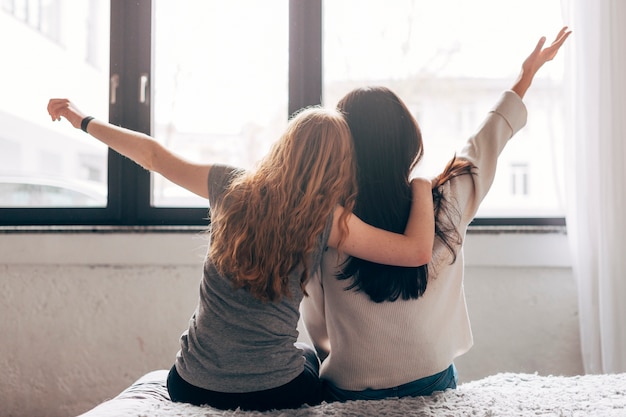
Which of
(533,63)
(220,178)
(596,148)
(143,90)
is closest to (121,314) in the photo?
(143,90)

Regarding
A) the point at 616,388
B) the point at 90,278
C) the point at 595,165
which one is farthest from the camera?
the point at 90,278

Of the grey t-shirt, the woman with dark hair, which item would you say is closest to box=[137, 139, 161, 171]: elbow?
the grey t-shirt

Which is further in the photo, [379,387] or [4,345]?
[4,345]

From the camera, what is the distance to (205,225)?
7.22 feet

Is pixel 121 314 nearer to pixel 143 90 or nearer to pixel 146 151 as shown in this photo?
pixel 143 90

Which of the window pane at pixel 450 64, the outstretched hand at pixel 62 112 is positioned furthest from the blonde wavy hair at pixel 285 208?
the window pane at pixel 450 64

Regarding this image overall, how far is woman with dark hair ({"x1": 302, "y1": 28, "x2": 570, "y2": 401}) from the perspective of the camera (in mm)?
1277

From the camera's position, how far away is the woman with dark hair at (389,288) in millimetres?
1277

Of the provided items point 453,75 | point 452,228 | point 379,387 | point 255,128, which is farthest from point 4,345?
point 453,75

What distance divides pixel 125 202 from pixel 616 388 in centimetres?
172

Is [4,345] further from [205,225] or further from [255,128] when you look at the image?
[255,128]

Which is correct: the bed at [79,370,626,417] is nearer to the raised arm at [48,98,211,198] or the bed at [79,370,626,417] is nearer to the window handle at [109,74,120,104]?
the raised arm at [48,98,211,198]

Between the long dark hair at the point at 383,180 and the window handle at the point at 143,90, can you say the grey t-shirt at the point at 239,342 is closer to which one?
the long dark hair at the point at 383,180

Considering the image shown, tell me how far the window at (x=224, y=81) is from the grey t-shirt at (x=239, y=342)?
102 centimetres
